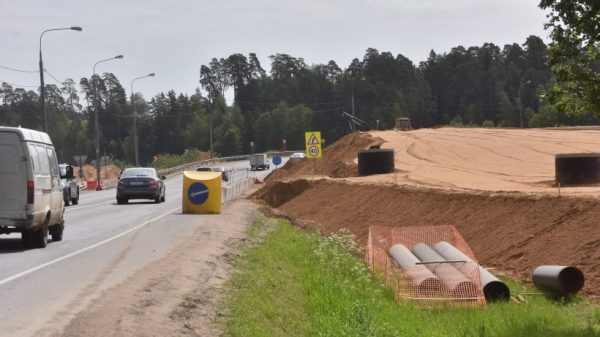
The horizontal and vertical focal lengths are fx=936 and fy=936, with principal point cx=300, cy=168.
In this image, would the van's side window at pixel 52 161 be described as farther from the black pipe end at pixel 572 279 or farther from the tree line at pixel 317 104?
the tree line at pixel 317 104

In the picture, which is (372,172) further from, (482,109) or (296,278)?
(482,109)

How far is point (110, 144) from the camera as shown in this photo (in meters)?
185

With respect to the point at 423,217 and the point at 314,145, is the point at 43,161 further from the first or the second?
the point at 314,145

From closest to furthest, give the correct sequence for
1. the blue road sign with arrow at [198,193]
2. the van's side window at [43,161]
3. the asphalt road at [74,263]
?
the asphalt road at [74,263]
the van's side window at [43,161]
the blue road sign with arrow at [198,193]

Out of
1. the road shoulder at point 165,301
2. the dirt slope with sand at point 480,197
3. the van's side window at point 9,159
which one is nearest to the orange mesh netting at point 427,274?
the dirt slope with sand at point 480,197

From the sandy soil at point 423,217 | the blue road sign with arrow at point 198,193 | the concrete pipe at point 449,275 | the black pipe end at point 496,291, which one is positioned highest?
the blue road sign with arrow at point 198,193

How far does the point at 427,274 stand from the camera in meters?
16.7

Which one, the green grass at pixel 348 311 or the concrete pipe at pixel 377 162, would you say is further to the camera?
the concrete pipe at pixel 377 162

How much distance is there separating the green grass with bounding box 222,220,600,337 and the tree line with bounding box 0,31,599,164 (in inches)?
5048

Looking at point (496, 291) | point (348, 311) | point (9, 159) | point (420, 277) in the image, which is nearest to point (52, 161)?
point (9, 159)

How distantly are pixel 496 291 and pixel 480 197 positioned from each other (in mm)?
9715

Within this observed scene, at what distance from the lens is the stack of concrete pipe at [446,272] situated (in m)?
15.9

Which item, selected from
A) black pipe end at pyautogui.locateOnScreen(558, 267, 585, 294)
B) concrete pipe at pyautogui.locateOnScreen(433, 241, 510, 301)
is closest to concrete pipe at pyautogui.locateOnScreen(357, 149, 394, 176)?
concrete pipe at pyautogui.locateOnScreen(433, 241, 510, 301)

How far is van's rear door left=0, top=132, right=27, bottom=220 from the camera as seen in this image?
17.8m
